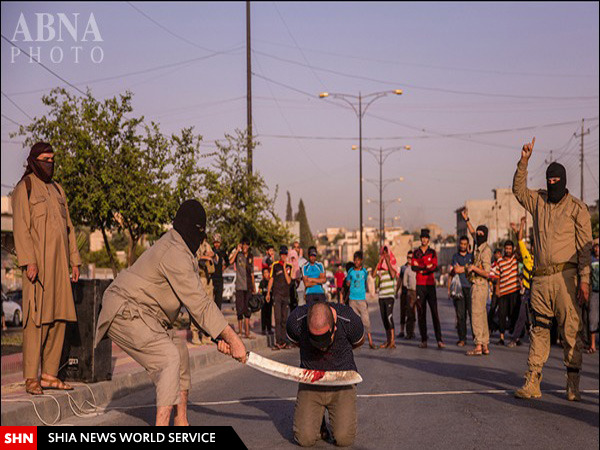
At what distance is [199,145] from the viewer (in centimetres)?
2169

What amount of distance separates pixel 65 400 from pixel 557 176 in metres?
5.23

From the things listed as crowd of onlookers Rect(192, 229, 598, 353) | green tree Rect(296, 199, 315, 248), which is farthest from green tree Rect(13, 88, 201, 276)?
green tree Rect(296, 199, 315, 248)

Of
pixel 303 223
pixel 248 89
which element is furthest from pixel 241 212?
pixel 303 223

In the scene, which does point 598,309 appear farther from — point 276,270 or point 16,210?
point 16,210

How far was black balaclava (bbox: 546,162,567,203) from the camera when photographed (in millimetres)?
7262

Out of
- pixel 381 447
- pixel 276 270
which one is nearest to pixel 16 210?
pixel 381 447

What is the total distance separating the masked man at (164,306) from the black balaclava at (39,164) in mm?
2580

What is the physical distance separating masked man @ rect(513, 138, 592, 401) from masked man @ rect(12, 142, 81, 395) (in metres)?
4.50

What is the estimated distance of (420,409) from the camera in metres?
8.63

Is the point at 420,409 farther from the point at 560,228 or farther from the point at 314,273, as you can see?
the point at 314,273

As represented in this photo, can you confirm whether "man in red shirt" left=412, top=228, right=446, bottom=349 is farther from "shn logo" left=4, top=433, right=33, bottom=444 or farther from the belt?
"shn logo" left=4, top=433, right=33, bottom=444

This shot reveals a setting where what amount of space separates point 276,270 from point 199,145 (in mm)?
5765

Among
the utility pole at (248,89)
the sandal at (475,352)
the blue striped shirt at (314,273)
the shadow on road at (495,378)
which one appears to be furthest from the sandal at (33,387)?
the utility pole at (248,89)

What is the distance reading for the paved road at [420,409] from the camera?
7.16 metres
